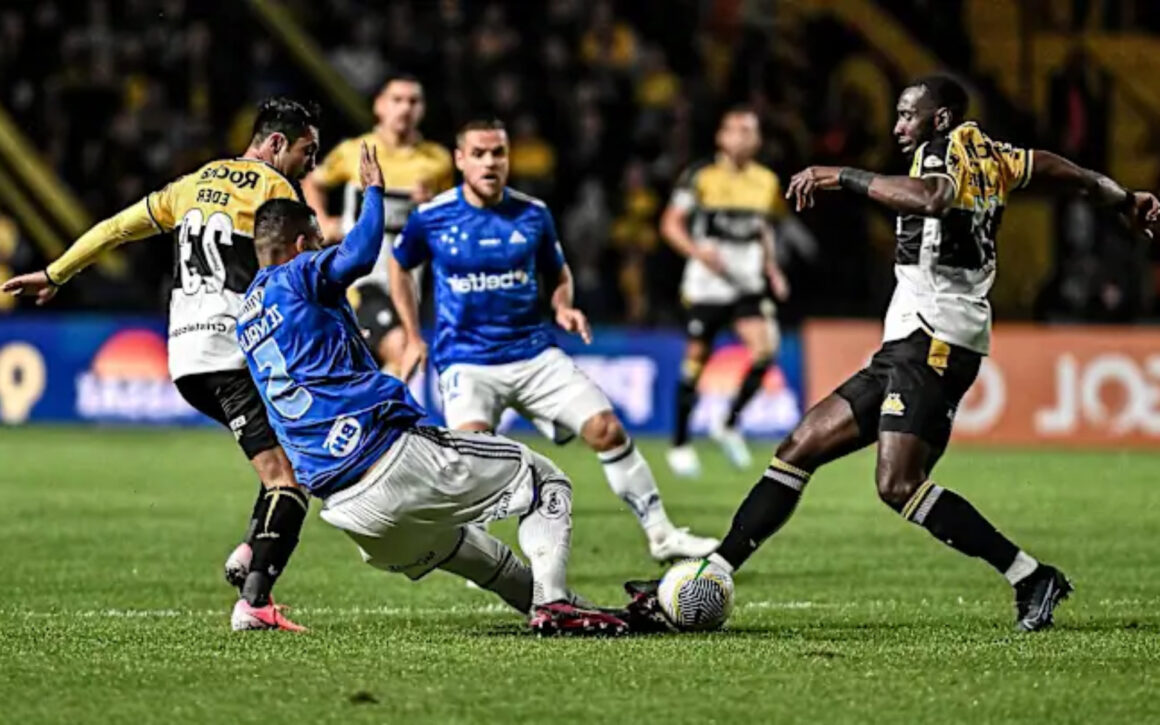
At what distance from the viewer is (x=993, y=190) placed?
8.29 m

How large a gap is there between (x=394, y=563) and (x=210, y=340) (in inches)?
58.0

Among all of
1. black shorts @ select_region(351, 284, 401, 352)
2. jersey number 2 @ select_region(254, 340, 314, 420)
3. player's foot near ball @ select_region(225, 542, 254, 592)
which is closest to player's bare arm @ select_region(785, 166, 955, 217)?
jersey number 2 @ select_region(254, 340, 314, 420)

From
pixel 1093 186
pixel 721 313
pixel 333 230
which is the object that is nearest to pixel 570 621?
pixel 1093 186

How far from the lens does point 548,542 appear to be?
26.1 ft

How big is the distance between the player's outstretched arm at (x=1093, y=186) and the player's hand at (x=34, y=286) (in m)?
3.96

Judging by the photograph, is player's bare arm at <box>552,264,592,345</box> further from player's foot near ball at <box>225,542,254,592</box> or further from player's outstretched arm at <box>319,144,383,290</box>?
player's outstretched arm at <box>319,144,383,290</box>

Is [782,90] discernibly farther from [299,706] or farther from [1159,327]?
[299,706]

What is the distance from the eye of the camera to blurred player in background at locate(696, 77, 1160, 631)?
8211mm

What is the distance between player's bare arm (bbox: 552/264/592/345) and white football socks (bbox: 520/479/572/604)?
4.87ft

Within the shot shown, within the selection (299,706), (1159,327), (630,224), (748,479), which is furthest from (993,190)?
(630,224)

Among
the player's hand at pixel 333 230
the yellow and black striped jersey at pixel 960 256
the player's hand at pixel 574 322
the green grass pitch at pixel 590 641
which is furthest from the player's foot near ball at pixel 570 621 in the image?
the player's hand at pixel 333 230

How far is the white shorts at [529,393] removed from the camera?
10.3 m

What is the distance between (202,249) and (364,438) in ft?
Answer: 5.21

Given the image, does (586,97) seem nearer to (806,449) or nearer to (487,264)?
(487,264)
